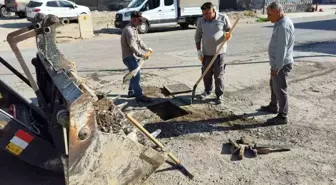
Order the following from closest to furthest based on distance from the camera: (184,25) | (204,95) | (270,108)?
(270,108)
(204,95)
(184,25)

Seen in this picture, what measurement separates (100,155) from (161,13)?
54.3 ft

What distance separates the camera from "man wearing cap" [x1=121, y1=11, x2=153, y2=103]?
6500 millimetres

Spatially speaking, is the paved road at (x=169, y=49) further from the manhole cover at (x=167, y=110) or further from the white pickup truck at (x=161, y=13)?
the manhole cover at (x=167, y=110)

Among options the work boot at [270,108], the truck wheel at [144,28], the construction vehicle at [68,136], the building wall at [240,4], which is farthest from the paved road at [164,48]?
the building wall at [240,4]

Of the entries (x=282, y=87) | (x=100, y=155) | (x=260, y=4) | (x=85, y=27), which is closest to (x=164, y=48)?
(x=85, y=27)

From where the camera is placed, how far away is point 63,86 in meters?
3.20

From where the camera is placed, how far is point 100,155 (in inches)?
125

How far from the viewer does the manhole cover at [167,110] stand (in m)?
6.55

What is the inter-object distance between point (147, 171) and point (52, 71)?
1.38m

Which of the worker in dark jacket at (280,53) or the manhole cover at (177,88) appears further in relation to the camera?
the manhole cover at (177,88)

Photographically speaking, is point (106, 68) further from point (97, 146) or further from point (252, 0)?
point (252, 0)

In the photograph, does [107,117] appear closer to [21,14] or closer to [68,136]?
[68,136]

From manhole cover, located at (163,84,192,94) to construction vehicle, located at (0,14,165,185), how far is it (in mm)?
3411

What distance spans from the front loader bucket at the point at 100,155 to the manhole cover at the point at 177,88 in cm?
371
